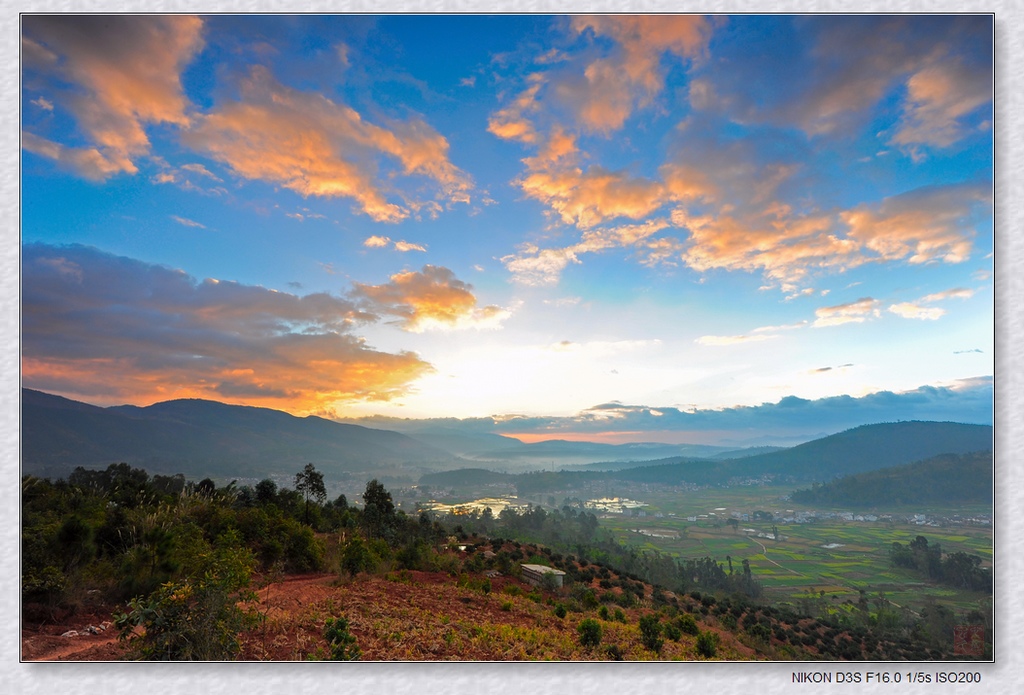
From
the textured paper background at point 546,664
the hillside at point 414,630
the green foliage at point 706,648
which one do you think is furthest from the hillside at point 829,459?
the hillside at point 414,630

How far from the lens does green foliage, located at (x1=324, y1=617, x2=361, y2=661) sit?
12.8 ft

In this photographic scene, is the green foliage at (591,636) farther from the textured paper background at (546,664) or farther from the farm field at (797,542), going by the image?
the farm field at (797,542)

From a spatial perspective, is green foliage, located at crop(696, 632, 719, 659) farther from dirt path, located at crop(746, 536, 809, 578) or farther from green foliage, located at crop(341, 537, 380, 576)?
dirt path, located at crop(746, 536, 809, 578)

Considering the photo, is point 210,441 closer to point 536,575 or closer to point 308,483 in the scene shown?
point 308,483

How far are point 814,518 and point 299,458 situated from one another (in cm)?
3411

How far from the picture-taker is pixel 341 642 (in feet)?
12.8

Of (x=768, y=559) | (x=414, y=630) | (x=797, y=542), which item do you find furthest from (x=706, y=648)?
(x=797, y=542)

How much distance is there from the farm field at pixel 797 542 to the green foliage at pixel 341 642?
7523 mm

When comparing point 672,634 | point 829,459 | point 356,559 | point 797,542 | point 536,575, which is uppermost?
point 356,559

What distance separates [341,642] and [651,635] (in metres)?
3.80

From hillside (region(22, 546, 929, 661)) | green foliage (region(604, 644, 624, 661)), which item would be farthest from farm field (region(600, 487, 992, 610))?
green foliage (region(604, 644, 624, 661))

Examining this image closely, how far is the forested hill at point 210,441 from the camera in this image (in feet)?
33.6

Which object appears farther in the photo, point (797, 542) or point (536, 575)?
point (797, 542)

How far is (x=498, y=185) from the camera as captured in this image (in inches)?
305
